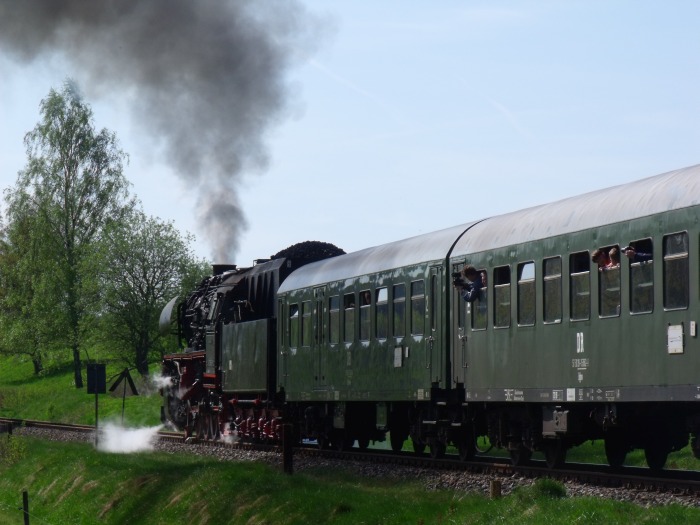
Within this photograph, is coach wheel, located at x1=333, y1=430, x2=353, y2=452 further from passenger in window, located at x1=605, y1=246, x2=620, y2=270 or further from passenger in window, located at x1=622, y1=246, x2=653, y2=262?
passenger in window, located at x1=622, y1=246, x2=653, y2=262

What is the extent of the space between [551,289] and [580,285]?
0.71m

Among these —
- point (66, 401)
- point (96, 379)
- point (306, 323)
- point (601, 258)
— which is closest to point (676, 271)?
point (601, 258)

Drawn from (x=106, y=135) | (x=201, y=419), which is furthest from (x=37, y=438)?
(x=106, y=135)

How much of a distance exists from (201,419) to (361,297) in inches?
457

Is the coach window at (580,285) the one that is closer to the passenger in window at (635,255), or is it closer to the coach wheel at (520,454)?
the passenger in window at (635,255)

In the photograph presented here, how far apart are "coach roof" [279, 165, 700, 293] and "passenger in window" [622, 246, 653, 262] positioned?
417 millimetres

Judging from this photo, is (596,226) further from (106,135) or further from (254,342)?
(106,135)

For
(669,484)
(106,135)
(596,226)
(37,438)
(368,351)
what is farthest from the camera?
(106,135)

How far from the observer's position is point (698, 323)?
13453 mm

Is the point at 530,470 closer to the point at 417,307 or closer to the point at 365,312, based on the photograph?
the point at 417,307

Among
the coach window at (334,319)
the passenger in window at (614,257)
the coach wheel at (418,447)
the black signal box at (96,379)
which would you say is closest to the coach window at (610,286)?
the passenger in window at (614,257)

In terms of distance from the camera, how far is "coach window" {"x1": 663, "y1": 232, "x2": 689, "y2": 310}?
45.0ft

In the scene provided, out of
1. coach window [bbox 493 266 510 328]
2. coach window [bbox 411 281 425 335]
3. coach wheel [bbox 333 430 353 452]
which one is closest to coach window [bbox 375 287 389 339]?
coach window [bbox 411 281 425 335]

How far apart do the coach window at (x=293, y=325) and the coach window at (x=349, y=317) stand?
8.19ft
